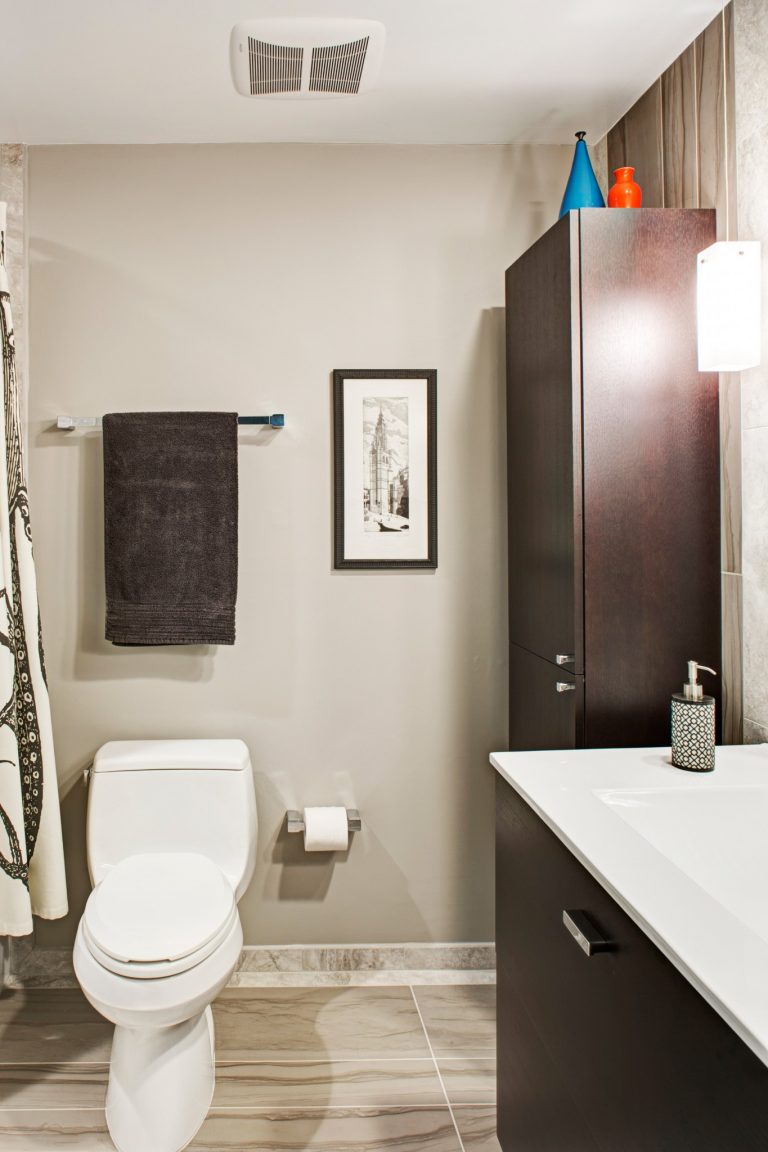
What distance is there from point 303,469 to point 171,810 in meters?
1.02

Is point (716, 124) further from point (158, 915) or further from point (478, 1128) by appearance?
point (478, 1128)

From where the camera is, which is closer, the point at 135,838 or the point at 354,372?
the point at 135,838

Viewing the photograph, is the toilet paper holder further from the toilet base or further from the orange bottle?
the orange bottle

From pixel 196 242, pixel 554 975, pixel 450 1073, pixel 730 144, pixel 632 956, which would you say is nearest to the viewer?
pixel 632 956

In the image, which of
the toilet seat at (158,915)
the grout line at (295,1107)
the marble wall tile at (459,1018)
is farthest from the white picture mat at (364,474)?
the grout line at (295,1107)

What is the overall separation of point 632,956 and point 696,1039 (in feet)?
0.47

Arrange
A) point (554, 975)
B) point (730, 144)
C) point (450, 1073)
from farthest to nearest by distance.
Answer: point (450, 1073) < point (730, 144) < point (554, 975)

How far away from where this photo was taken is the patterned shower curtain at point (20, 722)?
1867mm

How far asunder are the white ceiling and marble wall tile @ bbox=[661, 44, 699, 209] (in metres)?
0.05

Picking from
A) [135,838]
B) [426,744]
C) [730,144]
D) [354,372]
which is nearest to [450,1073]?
[426,744]

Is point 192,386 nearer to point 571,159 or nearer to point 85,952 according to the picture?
point 571,159

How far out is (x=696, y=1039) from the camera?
2.61 feet

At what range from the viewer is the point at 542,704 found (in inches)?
77.9

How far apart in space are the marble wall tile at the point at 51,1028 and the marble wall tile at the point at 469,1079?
0.85m
